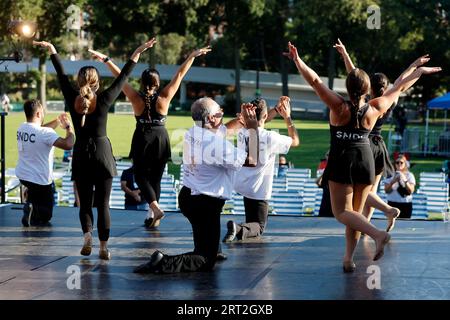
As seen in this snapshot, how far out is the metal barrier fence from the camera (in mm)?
30625

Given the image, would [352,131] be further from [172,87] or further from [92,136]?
[172,87]

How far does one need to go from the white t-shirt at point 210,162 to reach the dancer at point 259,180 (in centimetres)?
140

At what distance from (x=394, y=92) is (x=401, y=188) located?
5.05 m

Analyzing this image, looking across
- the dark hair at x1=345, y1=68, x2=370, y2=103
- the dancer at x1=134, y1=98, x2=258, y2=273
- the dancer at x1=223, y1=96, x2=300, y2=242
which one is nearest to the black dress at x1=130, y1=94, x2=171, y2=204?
the dancer at x1=223, y1=96, x2=300, y2=242

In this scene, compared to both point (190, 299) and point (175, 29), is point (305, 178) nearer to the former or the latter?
point (190, 299)

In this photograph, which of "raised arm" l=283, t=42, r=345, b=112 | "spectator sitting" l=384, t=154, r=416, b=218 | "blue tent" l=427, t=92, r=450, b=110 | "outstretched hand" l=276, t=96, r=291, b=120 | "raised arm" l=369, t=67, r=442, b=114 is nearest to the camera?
"raised arm" l=283, t=42, r=345, b=112

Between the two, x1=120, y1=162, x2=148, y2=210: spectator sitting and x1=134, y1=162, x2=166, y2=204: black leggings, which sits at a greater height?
x1=134, y1=162, x2=166, y2=204: black leggings

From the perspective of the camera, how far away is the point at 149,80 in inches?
351

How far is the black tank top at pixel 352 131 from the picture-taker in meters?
7.14

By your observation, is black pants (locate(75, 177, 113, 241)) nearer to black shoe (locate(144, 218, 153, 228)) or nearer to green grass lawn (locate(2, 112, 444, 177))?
black shoe (locate(144, 218, 153, 228))

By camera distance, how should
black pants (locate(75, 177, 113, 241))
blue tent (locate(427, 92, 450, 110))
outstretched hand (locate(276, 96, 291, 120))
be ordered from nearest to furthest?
black pants (locate(75, 177, 113, 241)), outstretched hand (locate(276, 96, 291, 120)), blue tent (locate(427, 92, 450, 110))

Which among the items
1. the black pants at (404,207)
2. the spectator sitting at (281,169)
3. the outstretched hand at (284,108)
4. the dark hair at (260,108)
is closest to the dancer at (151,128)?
the dark hair at (260,108)

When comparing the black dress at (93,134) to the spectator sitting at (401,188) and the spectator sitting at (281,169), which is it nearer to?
the spectator sitting at (401,188)
